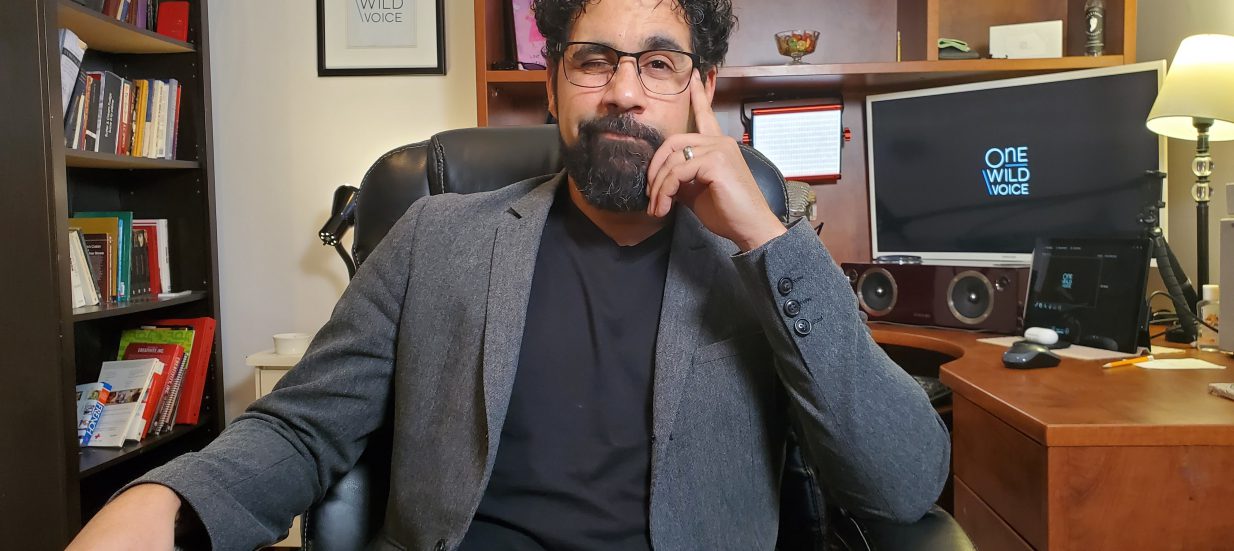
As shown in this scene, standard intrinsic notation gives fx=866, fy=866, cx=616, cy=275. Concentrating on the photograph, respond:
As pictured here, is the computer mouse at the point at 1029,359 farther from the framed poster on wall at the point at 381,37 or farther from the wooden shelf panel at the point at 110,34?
the wooden shelf panel at the point at 110,34

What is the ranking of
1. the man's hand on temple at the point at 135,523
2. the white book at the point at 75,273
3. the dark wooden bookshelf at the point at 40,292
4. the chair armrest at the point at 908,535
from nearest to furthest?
the man's hand on temple at the point at 135,523 → the chair armrest at the point at 908,535 → the dark wooden bookshelf at the point at 40,292 → the white book at the point at 75,273

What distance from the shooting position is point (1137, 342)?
1.54 m

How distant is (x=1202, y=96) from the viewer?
5.22ft

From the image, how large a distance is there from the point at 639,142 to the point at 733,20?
0.33 m

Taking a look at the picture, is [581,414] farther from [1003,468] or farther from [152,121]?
[152,121]

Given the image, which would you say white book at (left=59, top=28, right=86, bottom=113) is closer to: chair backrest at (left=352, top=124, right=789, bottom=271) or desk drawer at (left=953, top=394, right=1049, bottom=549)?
chair backrest at (left=352, top=124, right=789, bottom=271)

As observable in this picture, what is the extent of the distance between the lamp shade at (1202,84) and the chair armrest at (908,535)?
43.8 inches

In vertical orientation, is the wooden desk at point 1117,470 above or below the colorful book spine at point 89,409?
above

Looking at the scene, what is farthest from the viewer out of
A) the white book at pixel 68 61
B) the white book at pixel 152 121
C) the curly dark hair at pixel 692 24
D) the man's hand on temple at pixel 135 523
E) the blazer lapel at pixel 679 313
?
the white book at pixel 152 121

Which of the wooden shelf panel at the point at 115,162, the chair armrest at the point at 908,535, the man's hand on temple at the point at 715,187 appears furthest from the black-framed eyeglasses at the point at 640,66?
the wooden shelf panel at the point at 115,162

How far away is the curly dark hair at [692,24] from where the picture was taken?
1119 mm

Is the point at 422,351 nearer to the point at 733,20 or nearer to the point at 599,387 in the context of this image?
the point at 599,387

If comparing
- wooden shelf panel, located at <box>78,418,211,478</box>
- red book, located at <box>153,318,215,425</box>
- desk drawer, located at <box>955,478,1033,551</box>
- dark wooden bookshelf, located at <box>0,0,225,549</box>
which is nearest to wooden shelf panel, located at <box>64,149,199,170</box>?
dark wooden bookshelf, located at <box>0,0,225,549</box>

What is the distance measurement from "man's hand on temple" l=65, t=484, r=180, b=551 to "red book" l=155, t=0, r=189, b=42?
1.88 m
